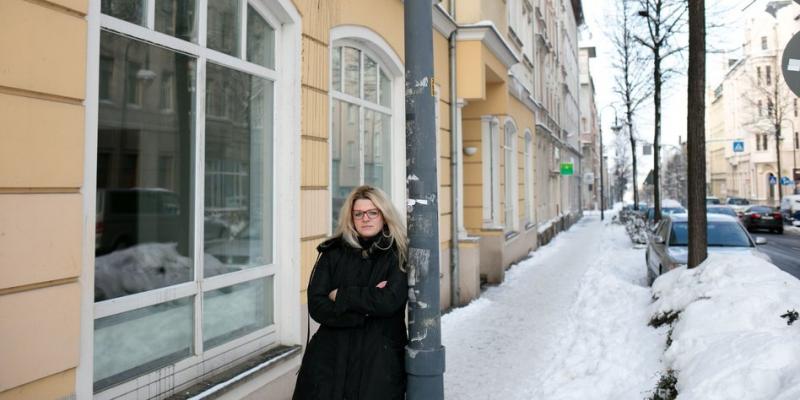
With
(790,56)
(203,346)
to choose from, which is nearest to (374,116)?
(203,346)

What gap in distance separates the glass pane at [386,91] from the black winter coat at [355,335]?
4.58 m

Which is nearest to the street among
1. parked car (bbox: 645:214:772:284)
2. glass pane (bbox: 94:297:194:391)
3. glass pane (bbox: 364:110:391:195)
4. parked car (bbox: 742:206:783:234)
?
parked car (bbox: 742:206:783:234)

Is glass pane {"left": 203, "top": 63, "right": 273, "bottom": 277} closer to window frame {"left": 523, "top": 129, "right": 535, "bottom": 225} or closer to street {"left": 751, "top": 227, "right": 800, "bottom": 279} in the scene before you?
window frame {"left": 523, "top": 129, "right": 535, "bottom": 225}

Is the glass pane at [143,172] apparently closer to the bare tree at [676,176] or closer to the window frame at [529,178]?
the window frame at [529,178]

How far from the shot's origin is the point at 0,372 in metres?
2.47

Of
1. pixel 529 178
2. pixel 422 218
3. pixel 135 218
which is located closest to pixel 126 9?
pixel 135 218

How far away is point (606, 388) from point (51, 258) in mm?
4268

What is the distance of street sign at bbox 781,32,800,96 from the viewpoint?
3689 millimetres

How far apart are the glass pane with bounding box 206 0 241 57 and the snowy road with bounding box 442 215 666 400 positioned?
364 centimetres

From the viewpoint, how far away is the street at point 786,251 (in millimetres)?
15148

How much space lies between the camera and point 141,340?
11.2ft

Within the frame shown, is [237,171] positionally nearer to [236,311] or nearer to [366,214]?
[236,311]

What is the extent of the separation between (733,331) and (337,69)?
4346 millimetres

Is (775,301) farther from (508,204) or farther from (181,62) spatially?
(508,204)
